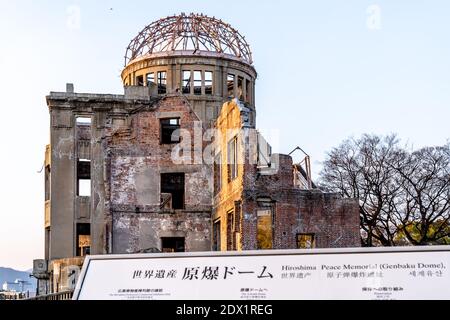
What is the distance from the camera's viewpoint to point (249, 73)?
5028cm

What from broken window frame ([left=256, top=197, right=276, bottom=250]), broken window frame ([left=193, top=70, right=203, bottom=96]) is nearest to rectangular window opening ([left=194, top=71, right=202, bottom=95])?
broken window frame ([left=193, top=70, right=203, bottom=96])

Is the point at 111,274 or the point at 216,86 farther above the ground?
the point at 216,86

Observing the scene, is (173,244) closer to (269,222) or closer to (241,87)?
(269,222)

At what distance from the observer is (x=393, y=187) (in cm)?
4100

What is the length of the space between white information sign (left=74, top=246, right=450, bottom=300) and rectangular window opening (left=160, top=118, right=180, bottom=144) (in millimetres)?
30548

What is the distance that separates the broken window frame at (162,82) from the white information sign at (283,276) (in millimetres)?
42516

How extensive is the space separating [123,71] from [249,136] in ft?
78.1

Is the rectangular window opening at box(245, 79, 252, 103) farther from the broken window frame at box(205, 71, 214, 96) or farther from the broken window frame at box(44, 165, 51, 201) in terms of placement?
the broken window frame at box(44, 165, 51, 201)

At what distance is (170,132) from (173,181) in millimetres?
2601

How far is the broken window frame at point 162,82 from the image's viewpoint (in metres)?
49.0

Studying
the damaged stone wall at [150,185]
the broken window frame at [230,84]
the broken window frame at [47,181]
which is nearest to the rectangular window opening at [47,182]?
the broken window frame at [47,181]

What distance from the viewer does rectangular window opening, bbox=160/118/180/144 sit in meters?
37.6
